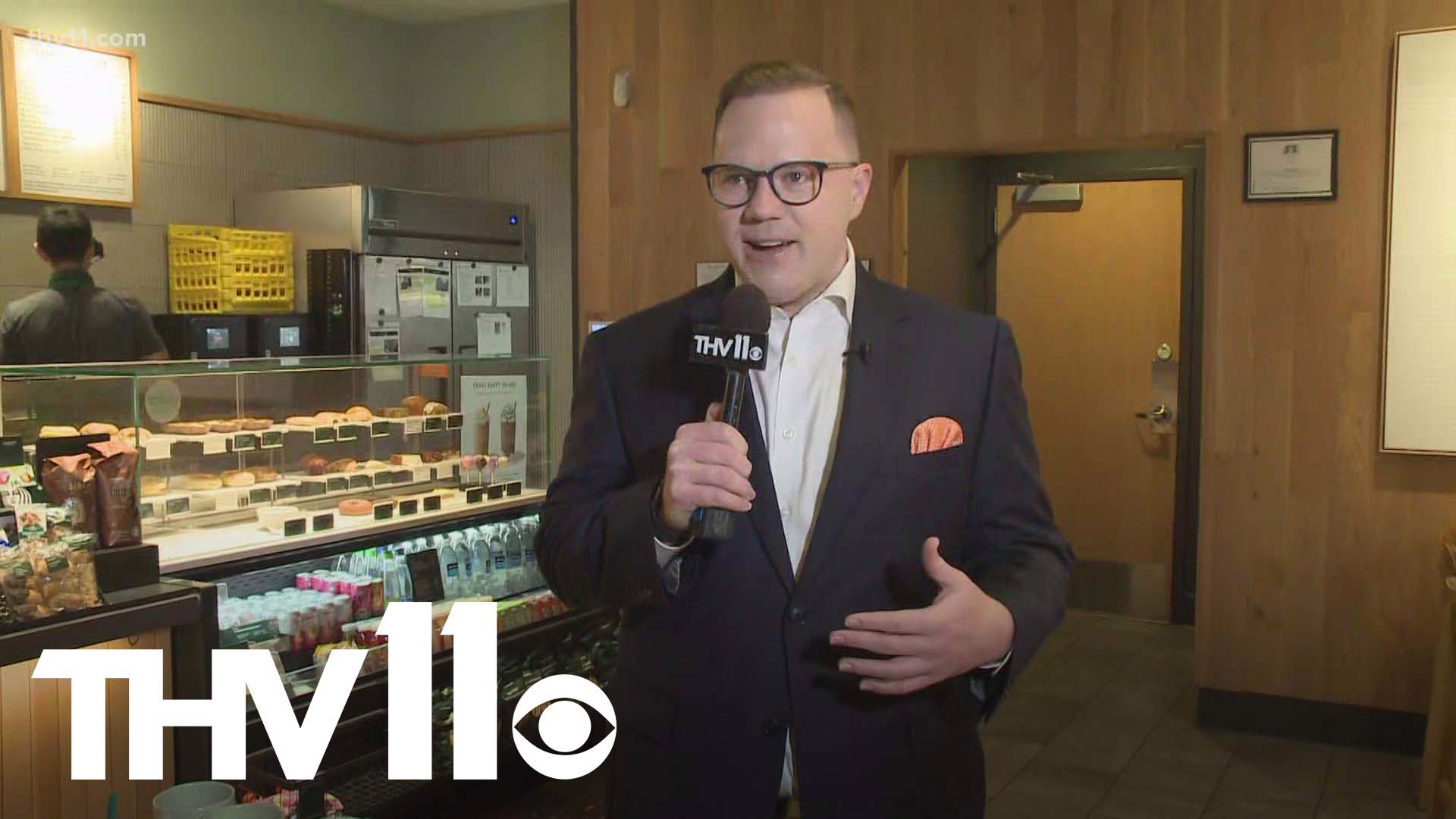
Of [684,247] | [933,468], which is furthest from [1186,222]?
[933,468]

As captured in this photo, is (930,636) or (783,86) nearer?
(930,636)

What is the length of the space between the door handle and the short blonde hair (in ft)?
17.6

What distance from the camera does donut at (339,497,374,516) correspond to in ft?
12.2

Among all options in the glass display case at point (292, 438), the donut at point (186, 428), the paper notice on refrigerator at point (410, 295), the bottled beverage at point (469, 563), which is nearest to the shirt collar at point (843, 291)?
the glass display case at point (292, 438)

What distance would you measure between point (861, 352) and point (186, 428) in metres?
2.38

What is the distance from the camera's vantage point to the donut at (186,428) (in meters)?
3.37

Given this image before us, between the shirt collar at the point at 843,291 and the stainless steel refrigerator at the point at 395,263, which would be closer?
the shirt collar at the point at 843,291

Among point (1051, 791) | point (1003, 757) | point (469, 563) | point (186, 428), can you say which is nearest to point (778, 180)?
point (186, 428)

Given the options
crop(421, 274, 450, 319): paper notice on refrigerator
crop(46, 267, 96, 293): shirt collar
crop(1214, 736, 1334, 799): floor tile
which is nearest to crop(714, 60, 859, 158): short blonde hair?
crop(1214, 736, 1334, 799): floor tile

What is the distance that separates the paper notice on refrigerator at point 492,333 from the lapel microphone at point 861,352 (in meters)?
6.29

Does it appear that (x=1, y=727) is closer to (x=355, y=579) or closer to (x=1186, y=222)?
(x=355, y=579)

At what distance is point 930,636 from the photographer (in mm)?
1454

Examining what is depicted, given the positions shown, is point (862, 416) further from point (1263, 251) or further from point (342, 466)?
point (1263, 251)

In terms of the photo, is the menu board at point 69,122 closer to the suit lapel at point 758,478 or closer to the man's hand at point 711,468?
the suit lapel at point 758,478
